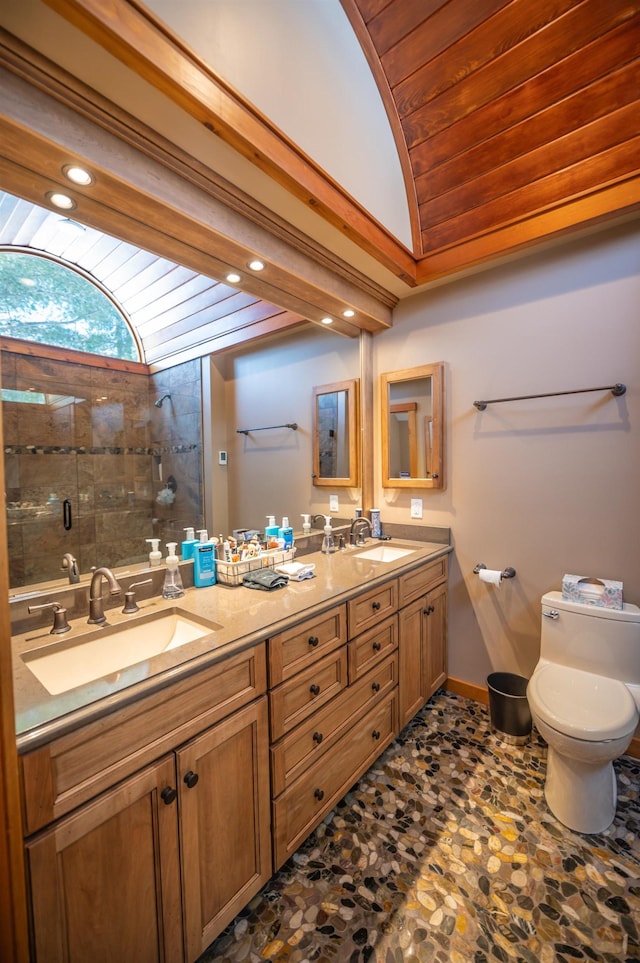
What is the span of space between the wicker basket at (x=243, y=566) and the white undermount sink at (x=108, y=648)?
29cm

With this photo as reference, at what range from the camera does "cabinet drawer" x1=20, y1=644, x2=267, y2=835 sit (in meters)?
0.78

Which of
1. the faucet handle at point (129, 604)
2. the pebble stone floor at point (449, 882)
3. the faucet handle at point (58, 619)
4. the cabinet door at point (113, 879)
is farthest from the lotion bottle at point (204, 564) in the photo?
the pebble stone floor at point (449, 882)

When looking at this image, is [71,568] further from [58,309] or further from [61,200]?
[61,200]

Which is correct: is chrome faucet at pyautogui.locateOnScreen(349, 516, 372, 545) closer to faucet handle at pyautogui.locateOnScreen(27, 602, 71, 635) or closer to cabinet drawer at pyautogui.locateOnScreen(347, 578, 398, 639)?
cabinet drawer at pyautogui.locateOnScreen(347, 578, 398, 639)

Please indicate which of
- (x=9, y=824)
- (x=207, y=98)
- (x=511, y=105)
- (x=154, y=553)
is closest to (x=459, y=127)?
(x=511, y=105)

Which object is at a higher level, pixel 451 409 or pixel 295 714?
pixel 451 409

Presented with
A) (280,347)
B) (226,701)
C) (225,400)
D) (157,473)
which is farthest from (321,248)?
(226,701)

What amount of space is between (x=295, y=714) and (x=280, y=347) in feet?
5.86

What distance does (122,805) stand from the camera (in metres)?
0.89

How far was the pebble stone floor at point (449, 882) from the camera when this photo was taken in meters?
1.16

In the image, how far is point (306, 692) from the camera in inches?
55.2

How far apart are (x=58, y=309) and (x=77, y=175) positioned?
1.52 feet

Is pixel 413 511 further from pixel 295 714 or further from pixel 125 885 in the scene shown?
pixel 125 885

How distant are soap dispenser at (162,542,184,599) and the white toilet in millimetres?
1521
